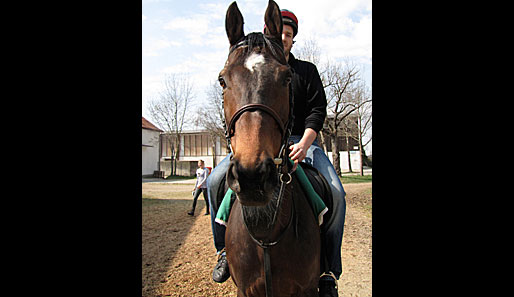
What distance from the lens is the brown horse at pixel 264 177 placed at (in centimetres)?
192

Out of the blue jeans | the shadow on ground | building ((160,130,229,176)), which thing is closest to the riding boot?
the blue jeans

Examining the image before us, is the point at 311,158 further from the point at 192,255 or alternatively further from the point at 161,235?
the point at 161,235

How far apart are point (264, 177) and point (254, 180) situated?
65 mm

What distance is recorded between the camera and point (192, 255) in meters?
9.13

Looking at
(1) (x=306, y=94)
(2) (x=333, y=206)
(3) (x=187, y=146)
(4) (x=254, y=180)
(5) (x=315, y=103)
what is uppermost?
(3) (x=187, y=146)

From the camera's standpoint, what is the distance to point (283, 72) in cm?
223

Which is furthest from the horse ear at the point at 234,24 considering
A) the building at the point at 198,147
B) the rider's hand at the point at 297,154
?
the building at the point at 198,147

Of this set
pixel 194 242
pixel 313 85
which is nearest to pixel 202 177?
pixel 194 242

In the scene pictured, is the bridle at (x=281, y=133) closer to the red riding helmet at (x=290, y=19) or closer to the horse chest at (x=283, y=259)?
the horse chest at (x=283, y=259)

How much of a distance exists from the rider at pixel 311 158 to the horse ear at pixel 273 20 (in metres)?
0.62

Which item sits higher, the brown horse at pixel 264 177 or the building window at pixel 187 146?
the building window at pixel 187 146

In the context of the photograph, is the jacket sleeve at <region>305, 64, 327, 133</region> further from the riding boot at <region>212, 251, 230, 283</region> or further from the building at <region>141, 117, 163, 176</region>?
the building at <region>141, 117, 163, 176</region>

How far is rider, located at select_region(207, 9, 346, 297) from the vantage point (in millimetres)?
3197

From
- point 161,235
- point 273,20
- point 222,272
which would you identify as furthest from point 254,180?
point 161,235
